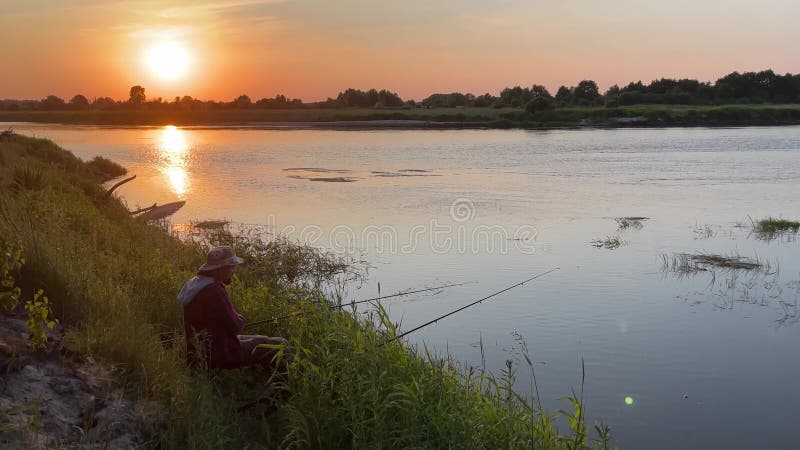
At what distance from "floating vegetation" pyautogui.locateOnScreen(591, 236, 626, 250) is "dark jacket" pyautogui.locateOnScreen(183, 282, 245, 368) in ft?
40.4

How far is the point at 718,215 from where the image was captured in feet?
70.9

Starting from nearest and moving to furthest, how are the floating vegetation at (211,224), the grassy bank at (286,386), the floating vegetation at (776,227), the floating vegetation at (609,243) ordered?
the grassy bank at (286,386) → the floating vegetation at (609,243) → the floating vegetation at (776,227) → the floating vegetation at (211,224)

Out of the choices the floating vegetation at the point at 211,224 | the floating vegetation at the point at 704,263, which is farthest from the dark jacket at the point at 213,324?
Result: the floating vegetation at the point at 211,224

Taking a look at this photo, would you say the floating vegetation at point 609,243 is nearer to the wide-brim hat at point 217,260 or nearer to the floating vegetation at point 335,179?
the wide-brim hat at point 217,260

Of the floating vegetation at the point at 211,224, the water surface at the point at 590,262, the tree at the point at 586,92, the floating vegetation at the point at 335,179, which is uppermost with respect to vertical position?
the tree at the point at 586,92

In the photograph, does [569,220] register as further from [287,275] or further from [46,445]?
[46,445]

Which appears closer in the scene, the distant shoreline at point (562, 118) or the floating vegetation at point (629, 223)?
the floating vegetation at point (629, 223)

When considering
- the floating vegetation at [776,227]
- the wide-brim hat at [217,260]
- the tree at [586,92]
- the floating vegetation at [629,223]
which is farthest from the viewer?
the tree at [586,92]

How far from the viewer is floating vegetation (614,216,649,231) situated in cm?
1956

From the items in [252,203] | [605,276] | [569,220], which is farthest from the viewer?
[252,203]

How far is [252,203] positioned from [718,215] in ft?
51.7

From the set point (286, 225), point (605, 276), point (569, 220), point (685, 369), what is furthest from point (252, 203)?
point (685, 369)

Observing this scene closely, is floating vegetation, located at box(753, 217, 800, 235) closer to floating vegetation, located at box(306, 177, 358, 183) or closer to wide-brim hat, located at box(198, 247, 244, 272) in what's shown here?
wide-brim hat, located at box(198, 247, 244, 272)

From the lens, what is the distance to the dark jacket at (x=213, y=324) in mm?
6195
